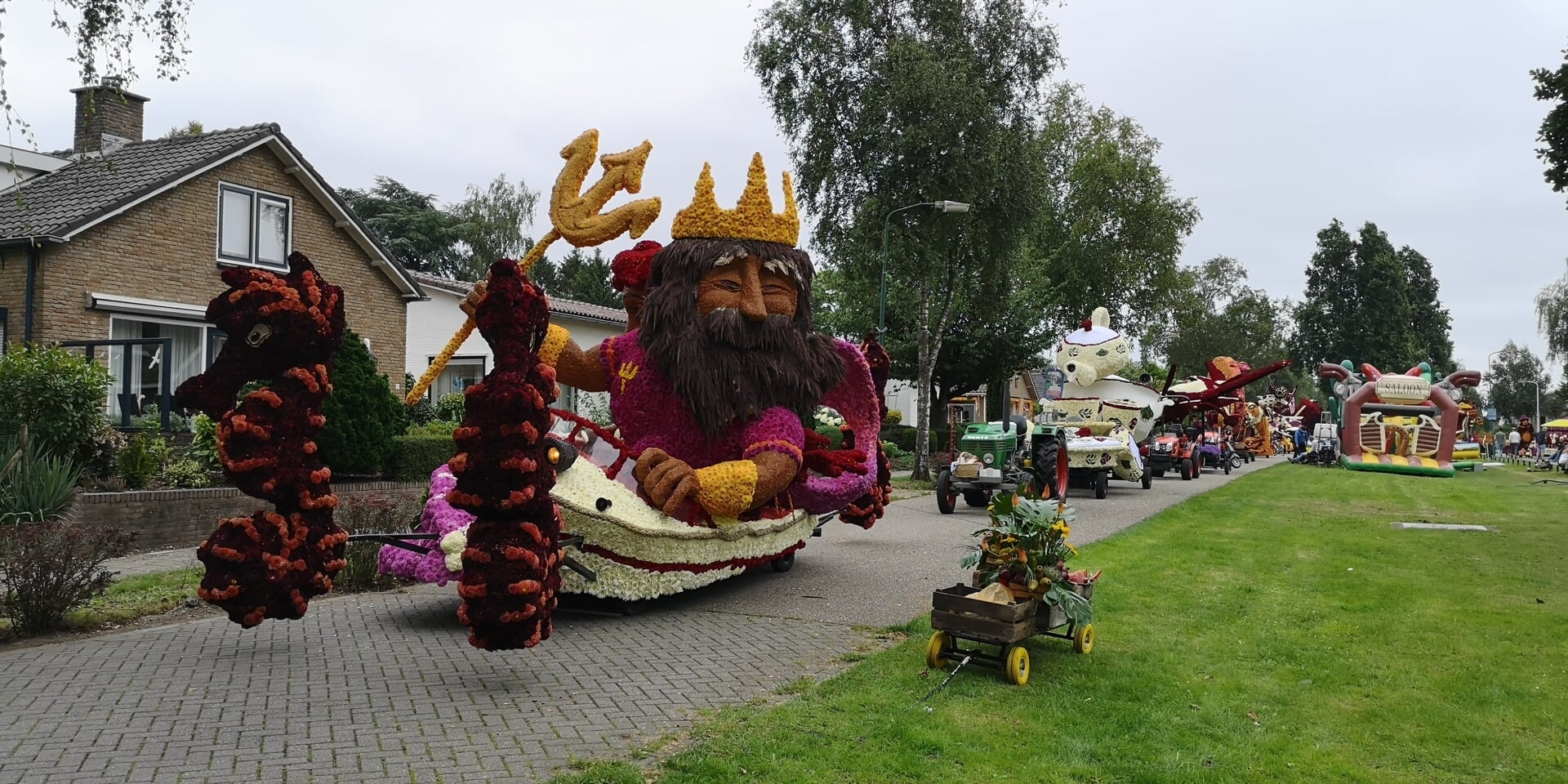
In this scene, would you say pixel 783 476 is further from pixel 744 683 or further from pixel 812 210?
pixel 812 210

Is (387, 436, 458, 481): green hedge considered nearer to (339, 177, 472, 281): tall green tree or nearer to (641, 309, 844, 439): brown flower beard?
(641, 309, 844, 439): brown flower beard

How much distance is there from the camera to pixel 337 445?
40.3ft

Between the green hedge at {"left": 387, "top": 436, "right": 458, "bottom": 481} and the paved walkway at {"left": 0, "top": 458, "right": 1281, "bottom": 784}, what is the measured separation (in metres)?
5.28

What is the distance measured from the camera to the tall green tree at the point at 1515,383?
8062 cm

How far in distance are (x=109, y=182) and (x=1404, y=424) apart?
3234 cm

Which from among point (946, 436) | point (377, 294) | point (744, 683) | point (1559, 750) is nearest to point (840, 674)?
point (744, 683)

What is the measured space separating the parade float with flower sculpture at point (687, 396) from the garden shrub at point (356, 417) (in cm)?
528

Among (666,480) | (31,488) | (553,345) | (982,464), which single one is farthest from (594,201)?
(982,464)

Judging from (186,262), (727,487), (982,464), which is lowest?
(982,464)

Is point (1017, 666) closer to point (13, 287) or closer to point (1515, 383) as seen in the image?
point (13, 287)

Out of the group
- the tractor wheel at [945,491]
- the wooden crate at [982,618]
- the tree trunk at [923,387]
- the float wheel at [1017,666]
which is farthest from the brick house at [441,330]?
the float wheel at [1017,666]

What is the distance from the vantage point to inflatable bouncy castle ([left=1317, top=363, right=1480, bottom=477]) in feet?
92.7

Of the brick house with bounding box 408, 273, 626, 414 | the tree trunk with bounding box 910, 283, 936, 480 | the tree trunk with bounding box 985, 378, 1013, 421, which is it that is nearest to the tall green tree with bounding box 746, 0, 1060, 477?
the tree trunk with bounding box 910, 283, 936, 480

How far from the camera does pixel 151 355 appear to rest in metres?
17.0
